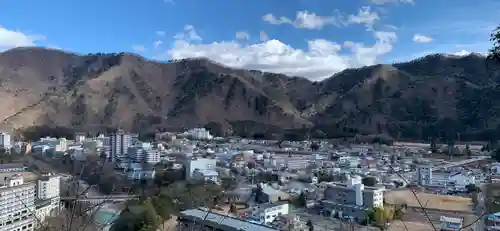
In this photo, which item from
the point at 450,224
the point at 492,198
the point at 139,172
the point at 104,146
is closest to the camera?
the point at 450,224

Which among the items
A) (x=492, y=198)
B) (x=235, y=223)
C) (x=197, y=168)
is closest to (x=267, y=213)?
(x=235, y=223)

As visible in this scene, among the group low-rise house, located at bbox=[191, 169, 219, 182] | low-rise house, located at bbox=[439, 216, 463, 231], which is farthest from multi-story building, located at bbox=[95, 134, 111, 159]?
low-rise house, located at bbox=[439, 216, 463, 231]

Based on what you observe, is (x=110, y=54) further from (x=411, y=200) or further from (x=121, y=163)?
(x=411, y=200)

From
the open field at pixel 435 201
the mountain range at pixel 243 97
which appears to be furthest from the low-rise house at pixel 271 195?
the mountain range at pixel 243 97

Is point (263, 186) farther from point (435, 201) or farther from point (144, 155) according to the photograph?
point (144, 155)

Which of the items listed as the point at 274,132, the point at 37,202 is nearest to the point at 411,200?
the point at 37,202

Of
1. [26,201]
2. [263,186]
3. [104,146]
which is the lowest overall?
[263,186]

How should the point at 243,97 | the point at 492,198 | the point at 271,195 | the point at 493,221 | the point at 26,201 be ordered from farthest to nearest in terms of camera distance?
the point at 243,97 < the point at 271,195 < the point at 492,198 < the point at 26,201 < the point at 493,221

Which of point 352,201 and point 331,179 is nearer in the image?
point 352,201
